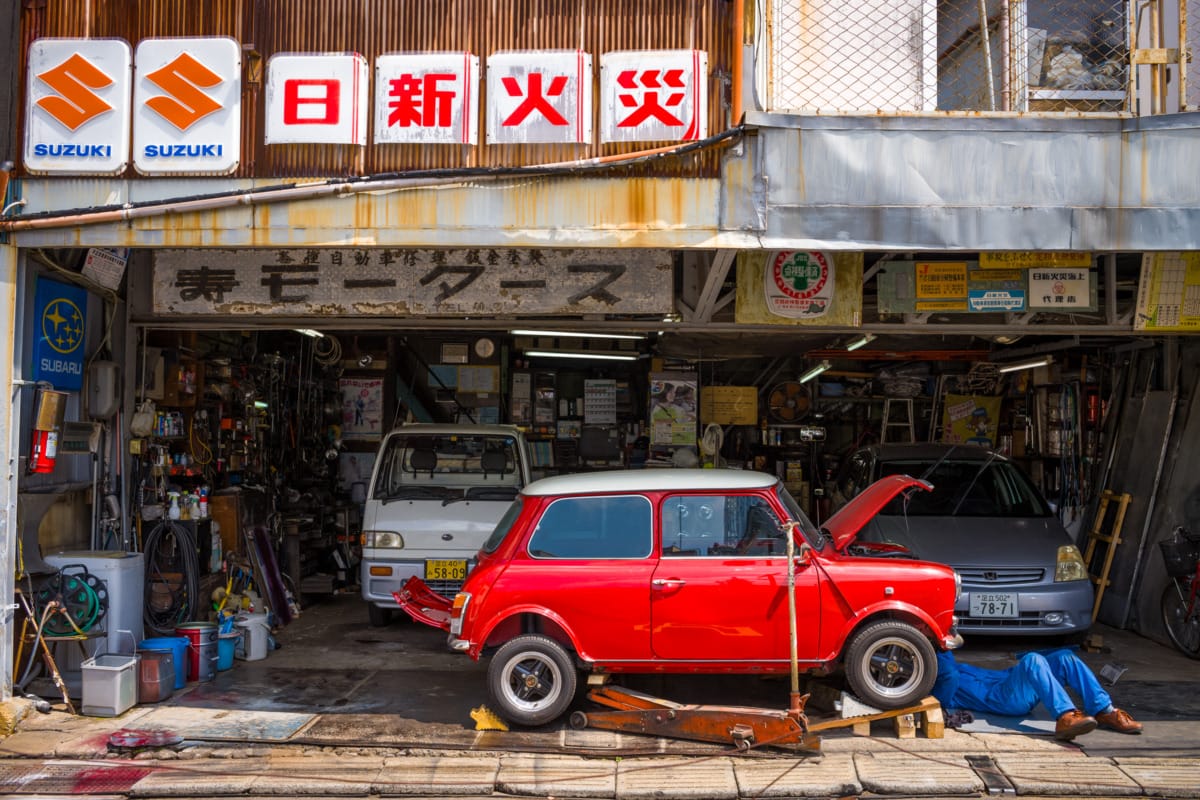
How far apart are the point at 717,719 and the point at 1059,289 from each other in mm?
4447

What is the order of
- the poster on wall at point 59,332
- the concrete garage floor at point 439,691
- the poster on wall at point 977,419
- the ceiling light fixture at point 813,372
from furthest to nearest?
1. the poster on wall at point 977,419
2. the ceiling light fixture at point 813,372
3. the poster on wall at point 59,332
4. the concrete garage floor at point 439,691

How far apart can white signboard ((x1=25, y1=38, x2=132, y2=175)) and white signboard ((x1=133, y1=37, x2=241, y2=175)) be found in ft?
0.42

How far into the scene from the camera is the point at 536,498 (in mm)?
6555

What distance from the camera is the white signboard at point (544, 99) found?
258 inches

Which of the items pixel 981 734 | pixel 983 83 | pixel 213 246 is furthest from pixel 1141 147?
pixel 213 246

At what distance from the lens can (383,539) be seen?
8773 mm

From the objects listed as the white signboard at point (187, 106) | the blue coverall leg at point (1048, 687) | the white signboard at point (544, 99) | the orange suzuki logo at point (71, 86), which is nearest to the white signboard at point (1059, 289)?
the blue coverall leg at point (1048, 687)

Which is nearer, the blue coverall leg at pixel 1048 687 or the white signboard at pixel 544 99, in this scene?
the blue coverall leg at pixel 1048 687

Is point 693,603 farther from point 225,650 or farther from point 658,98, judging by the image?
point 225,650

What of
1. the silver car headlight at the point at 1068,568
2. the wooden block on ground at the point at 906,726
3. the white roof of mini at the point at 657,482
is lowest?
the wooden block on ground at the point at 906,726

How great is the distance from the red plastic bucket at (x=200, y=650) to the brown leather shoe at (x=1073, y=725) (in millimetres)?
6212

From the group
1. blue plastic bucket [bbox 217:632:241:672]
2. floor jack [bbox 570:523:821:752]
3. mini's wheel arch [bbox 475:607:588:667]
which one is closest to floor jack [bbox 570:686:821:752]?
floor jack [bbox 570:523:821:752]

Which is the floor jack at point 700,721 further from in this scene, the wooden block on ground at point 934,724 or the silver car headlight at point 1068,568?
the silver car headlight at point 1068,568

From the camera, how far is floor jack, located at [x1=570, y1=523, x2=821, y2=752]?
5777 mm
